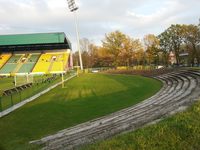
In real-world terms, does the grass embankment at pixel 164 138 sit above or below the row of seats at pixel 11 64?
below

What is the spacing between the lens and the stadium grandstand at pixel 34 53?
Answer: 7144 cm

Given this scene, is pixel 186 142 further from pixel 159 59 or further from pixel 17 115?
pixel 159 59

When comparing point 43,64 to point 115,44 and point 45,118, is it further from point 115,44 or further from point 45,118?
point 45,118

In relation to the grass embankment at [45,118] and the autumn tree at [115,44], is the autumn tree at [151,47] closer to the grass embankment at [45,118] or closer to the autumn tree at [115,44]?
A: the autumn tree at [115,44]

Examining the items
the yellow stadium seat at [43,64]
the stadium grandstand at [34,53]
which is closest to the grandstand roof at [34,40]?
the stadium grandstand at [34,53]

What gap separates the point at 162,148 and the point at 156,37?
3109 inches

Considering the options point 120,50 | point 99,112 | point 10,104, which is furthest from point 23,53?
point 99,112

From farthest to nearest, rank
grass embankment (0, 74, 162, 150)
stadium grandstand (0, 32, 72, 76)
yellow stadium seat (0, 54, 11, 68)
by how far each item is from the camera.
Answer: yellow stadium seat (0, 54, 11, 68), stadium grandstand (0, 32, 72, 76), grass embankment (0, 74, 162, 150)

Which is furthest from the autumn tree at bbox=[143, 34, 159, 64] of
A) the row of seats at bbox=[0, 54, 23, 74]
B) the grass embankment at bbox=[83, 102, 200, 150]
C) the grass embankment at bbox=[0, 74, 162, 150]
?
the grass embankment at bbox=[83, 102, 200, 150]

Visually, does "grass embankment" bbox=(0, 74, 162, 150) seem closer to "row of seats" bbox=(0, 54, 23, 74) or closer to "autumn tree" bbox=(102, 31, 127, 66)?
"row of seats" bbox=(0, 54, 23, 74)

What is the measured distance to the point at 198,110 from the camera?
9383 millimetres

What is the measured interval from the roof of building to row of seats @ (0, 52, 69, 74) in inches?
168

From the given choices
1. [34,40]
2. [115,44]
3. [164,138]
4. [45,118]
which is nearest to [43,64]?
[34,40]

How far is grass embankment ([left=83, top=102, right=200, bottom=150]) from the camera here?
7367 mm
